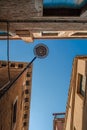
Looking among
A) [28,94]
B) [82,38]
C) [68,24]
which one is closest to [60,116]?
[28,94]

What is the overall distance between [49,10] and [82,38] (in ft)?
21.2

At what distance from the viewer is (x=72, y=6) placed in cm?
741

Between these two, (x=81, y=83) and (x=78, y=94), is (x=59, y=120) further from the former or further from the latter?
(x=81, y=83)

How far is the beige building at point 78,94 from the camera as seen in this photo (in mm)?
12570

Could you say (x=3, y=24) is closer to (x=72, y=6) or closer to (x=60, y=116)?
(x=72, y=6)

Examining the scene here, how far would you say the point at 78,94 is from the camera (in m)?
13.9

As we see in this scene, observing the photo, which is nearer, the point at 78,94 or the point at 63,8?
the point at 63,8

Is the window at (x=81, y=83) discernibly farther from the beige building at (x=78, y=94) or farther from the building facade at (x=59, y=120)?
the building facade at (x=59, y=120)

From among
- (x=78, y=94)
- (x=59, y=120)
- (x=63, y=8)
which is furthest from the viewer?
(x=59, y=120)

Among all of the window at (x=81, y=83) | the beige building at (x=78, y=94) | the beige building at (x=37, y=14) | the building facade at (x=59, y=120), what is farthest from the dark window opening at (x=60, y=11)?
the building facade at (x=59, y=120)

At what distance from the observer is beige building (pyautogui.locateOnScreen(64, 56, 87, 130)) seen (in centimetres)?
1257

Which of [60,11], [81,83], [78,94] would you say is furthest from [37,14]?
[78,94]

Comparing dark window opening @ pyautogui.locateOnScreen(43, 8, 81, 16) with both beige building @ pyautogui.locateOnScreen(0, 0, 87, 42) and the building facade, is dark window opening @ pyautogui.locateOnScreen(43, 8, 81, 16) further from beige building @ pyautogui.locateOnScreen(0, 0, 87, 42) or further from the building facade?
the building facade

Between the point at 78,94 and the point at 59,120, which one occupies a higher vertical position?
the point at 78,94
